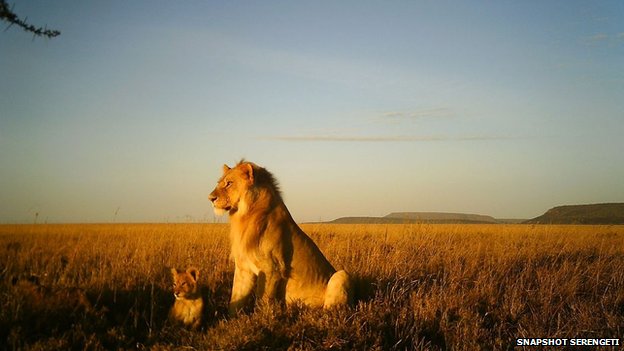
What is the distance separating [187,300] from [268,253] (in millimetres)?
1178

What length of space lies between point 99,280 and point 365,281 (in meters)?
4.31

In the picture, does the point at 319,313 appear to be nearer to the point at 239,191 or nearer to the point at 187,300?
the point at 187,300

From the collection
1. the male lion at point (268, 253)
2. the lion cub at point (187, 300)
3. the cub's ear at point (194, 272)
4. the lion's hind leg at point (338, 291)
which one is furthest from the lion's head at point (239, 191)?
the lion's hind leg at point (338, 291)

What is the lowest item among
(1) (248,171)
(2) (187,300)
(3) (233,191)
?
(2) (187,300)

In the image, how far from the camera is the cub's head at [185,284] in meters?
5.61

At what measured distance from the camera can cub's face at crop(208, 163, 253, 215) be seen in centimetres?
617

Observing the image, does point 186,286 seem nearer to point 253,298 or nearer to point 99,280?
point 253,298

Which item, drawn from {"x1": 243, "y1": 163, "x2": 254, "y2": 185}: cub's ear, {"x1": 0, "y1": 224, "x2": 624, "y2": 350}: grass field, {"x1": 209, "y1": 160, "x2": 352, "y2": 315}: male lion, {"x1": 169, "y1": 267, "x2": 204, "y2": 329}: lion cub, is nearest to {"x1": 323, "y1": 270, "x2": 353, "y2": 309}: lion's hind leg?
{"x1": 209, "y1": 160, "x2": 352, "y2": 315}: male lion

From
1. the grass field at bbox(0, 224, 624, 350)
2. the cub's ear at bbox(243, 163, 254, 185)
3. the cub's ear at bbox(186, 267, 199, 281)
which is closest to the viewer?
the grass field at bbox(0, 224, 624, 350)

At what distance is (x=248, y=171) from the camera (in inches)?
243

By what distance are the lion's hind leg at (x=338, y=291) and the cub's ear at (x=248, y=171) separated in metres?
1.72

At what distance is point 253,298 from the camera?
235 inches

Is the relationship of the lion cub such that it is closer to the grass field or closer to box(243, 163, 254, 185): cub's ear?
the grass field

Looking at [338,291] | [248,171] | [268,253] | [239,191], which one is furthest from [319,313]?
[248,171]
